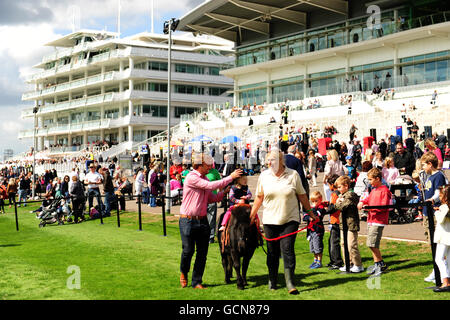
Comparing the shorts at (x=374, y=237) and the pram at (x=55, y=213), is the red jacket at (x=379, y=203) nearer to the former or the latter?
the shorts at (x=374, y=237)

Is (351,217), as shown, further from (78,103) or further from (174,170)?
(78,103)

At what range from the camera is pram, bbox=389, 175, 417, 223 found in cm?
1426

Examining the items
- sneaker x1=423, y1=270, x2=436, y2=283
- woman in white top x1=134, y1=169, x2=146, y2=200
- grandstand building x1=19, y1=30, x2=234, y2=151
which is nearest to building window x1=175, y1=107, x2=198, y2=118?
grandstand building x1=19, y1=30, x2=234, y2=151

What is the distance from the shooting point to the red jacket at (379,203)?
8984mm

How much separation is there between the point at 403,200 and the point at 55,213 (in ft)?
39.6

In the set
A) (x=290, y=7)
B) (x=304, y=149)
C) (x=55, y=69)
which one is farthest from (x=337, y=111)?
(x=55, y=69)

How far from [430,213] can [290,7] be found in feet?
174

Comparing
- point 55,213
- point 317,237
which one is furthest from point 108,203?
point 317,237

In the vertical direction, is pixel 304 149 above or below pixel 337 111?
below

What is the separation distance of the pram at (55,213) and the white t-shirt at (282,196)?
44.3 ft

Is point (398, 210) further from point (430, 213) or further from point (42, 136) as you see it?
point (42, 136)

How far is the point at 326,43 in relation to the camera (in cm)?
5650

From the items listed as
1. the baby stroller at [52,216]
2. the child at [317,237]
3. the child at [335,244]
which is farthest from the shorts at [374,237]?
the baby stroller at [52,216]

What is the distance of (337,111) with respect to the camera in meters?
44.4
